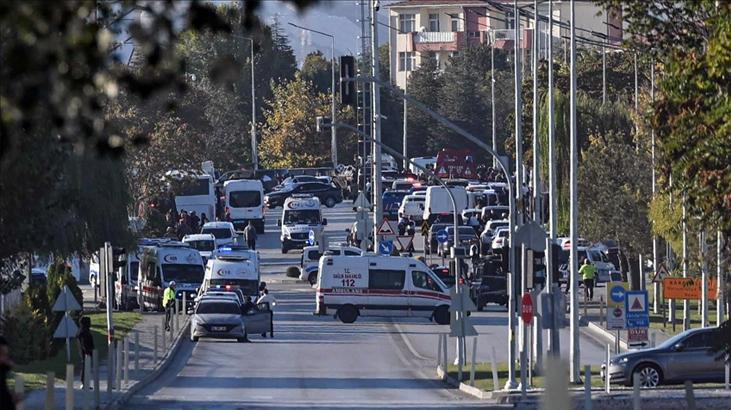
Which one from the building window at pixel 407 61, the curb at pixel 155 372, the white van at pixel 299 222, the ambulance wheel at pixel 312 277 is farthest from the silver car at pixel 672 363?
the building window at pixel 407 61

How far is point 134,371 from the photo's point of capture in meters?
36.7

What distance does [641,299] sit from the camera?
32250 mm

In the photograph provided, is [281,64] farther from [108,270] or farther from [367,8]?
[108,270]

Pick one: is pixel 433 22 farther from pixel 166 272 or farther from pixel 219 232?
pixel 166 272

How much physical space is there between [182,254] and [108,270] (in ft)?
77.1

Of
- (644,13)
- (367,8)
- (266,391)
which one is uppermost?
(367,8)

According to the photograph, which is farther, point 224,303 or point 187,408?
point 224,303

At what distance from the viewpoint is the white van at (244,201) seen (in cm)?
8888

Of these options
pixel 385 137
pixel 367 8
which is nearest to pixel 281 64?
Result: pixel 385 137

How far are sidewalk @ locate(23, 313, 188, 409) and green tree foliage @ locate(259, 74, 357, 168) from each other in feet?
236

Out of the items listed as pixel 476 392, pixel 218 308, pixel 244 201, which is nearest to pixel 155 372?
pixel 476 392

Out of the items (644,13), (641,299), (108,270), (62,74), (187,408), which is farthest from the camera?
(108,270)

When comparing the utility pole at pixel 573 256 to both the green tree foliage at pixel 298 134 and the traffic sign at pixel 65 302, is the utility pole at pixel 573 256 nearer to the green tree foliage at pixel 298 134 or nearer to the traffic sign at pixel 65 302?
the traffic sign at pixel 65 302

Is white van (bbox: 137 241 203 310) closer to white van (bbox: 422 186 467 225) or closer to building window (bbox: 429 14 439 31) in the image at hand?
white van (bbox: 422 186 467 225)
